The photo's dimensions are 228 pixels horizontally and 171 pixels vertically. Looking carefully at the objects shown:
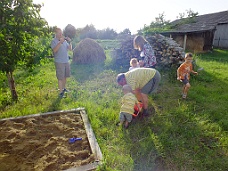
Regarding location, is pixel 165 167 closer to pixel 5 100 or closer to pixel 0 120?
pixel 0 120

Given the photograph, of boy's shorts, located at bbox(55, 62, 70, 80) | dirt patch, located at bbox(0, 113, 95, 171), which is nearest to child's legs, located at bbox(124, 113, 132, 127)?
dirt patch, located at bbox(0, 113, 95, 171)

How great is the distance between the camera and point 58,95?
509 centimetres

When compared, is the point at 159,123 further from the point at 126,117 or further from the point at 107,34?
the point at 107,34

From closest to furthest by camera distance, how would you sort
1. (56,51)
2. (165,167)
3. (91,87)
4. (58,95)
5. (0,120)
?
(165,167), (0,120), (56,51), (58,95), (91,87)

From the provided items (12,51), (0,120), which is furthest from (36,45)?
(0,120)

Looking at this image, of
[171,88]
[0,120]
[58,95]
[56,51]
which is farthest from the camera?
[171,88]

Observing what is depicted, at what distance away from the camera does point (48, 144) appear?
2.81 m

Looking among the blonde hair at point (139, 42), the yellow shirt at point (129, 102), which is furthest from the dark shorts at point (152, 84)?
the blonde hair at point (139, 42)

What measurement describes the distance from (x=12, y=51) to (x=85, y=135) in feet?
7.89

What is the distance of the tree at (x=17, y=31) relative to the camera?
3521mm

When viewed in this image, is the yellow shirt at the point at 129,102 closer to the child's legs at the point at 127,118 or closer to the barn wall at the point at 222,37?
the child's legs at the point at 127,118

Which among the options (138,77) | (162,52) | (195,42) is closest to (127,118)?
(138,77)

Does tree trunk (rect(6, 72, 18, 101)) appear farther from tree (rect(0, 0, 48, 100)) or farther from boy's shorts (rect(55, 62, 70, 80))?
boy's shorts (rect(55, 62, 70, 80))

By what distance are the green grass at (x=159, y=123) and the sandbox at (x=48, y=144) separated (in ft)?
0.75
